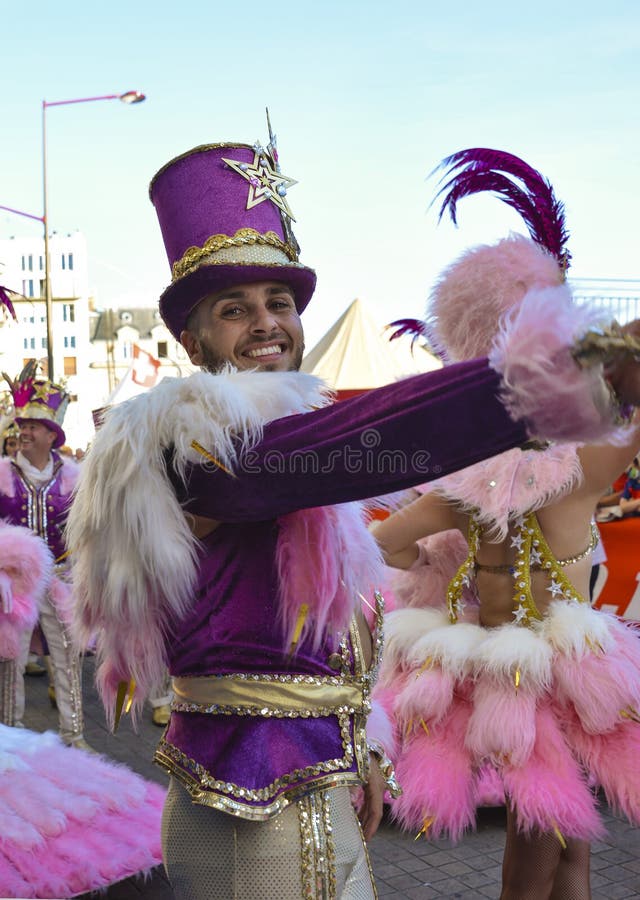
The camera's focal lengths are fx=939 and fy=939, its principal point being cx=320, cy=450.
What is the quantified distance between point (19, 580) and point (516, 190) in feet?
13.3

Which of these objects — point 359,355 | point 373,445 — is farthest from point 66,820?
point 359,355

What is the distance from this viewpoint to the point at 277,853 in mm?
1590

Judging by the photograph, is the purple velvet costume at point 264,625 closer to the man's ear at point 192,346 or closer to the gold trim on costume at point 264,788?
the gold trim on costume at point 264,788

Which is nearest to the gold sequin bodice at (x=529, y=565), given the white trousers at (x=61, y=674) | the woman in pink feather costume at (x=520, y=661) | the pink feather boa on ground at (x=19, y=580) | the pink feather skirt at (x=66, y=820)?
the woman in pink feather costume at (x=520, y=661)

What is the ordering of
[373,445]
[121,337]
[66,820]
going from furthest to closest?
[121,337] → [66,820] → [373,445]

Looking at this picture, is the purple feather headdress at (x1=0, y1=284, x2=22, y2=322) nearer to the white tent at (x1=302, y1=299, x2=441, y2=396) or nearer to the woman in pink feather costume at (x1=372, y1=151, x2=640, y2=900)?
the woman in pink feather costume at (x1=372, y1=151, x2=640, y2=900)

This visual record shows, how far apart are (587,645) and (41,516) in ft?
16.0

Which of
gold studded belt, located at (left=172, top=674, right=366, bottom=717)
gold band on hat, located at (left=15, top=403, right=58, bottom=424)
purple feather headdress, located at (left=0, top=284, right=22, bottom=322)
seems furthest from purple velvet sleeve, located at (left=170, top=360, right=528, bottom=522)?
gold band on hat, located at (left=15, top=403, right=58, bottom=424)

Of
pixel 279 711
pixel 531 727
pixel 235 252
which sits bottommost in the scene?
pixel 531 727

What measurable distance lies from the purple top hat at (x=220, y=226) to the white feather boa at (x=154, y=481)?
0.41 m

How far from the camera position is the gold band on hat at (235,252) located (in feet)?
6.47

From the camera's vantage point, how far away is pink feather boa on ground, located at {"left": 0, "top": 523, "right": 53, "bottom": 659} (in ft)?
18.7

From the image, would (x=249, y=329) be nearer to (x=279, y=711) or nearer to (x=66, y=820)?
(x=279, y=711)

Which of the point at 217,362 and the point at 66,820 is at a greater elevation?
the point at 217,362
